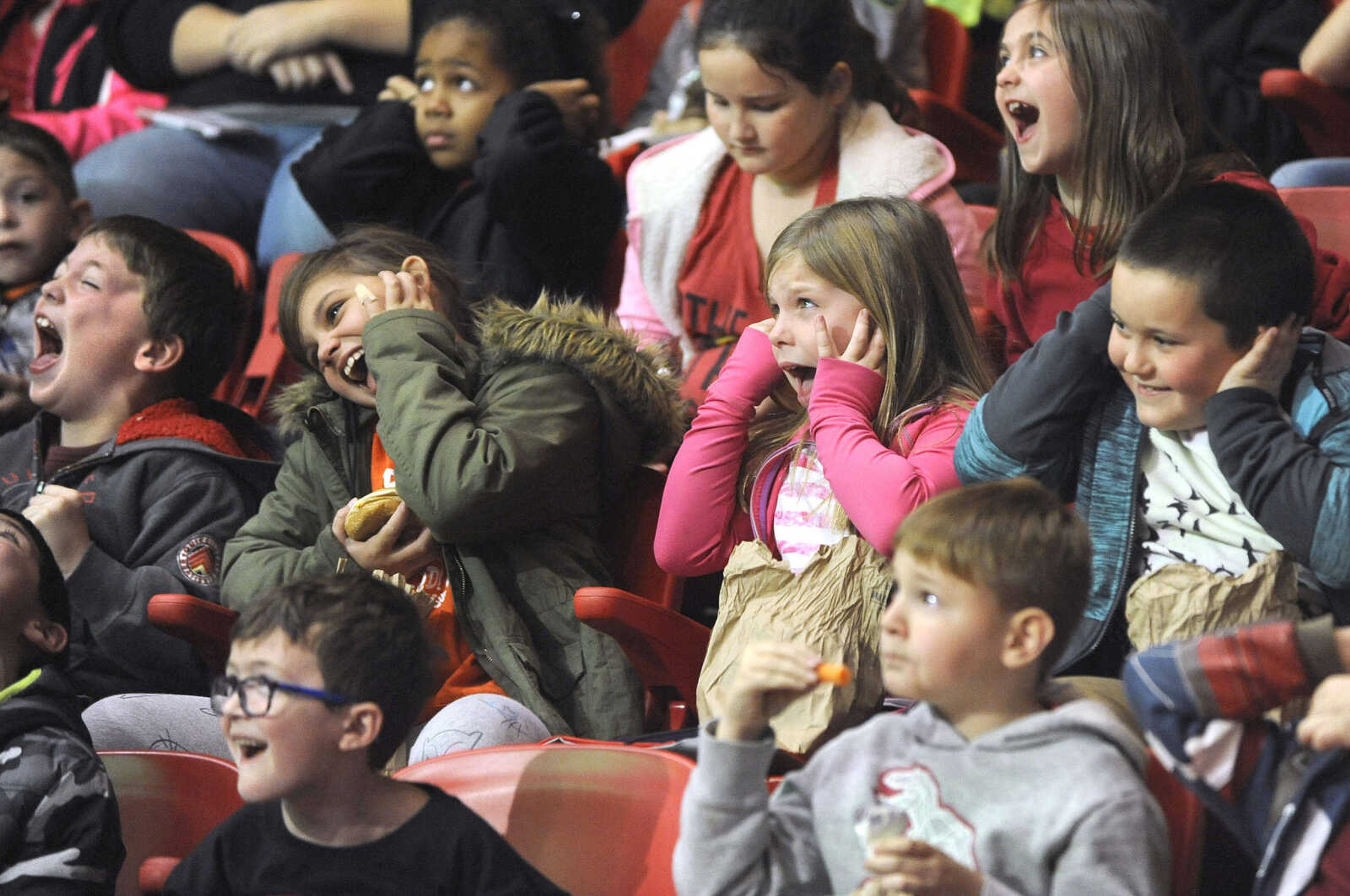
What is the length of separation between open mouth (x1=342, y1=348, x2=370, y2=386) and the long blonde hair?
0.71 meters

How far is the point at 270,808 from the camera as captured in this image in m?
2.05

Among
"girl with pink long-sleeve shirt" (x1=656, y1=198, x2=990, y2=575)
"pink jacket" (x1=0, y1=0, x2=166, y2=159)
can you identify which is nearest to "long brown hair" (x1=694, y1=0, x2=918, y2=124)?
"girl with pink long-sleeve shirt" (x1=656, y1=198, x2=990, y2=575)

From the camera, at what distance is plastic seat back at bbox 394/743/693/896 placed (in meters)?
2.05

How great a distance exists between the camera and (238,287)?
3.61m

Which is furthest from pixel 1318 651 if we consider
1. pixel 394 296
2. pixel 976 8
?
pixel 976 8

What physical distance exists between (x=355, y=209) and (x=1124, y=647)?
2.13 meters

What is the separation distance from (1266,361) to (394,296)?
56.7 inches

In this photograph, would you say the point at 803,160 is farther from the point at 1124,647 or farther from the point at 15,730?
the point at 15,730

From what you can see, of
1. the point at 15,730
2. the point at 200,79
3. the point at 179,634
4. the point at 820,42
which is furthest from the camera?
the point at 200,79

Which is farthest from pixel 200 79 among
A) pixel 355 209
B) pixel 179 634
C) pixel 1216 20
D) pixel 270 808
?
pixel 270 808

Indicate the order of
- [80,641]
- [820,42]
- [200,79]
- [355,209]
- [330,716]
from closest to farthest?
[330,716]
[80,641]
[820,42]
[355,209]
[200,79]

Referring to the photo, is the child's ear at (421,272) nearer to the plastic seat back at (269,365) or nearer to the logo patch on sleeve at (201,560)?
the logo patch on sleeve at (201,560)

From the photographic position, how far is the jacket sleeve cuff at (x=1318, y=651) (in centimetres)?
169

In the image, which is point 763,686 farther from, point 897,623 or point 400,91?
point 400,91
